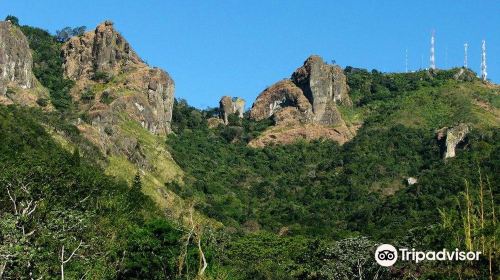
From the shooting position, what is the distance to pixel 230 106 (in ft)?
600

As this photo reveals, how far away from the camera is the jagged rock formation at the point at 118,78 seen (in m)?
138

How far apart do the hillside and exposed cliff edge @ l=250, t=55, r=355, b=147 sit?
0.36m

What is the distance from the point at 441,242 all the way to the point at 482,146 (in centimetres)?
10971

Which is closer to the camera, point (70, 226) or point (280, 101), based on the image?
point (70, 226)

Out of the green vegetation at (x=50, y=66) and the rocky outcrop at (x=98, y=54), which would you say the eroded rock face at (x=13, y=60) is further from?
the rocky outcrop at (x=98, y=54)

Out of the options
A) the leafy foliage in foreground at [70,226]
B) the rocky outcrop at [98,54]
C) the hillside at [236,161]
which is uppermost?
the rocky outcrop at [98,54]

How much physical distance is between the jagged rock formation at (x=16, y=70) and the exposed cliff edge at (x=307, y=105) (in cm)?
5344

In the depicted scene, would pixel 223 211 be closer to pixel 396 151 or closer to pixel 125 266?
pixel 396 151

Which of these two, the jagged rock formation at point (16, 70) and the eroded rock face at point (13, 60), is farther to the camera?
the eroded rock face at point (13, 60)

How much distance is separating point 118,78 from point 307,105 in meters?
46.1

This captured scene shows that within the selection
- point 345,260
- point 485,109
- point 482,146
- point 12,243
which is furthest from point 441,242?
point 485,109

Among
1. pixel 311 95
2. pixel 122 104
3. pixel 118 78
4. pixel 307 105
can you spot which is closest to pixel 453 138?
pixel 307 105

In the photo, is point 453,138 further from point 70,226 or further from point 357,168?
point 70,226

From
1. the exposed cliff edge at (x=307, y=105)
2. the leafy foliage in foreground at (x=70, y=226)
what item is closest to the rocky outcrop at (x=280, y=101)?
the exposed cliff edge at (x=307, y=105)
